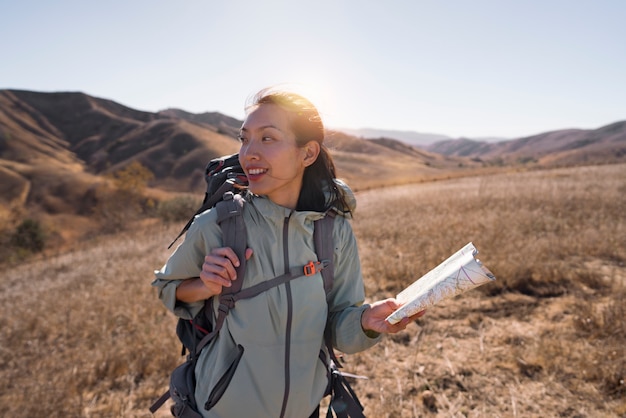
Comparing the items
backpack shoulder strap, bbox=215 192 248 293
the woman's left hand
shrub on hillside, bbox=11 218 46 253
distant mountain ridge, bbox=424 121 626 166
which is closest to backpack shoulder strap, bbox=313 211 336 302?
the woman's left hand

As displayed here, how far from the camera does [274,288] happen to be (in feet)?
4.36

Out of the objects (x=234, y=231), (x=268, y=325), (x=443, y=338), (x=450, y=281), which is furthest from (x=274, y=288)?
(x=443, y=338)

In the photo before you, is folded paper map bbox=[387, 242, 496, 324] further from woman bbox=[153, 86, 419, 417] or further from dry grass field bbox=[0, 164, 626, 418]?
dry grass field bbox=[0, 164, 626, 418]

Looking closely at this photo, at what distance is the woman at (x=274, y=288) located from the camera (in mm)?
1299

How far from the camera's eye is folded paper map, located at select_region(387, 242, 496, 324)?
0.93 m

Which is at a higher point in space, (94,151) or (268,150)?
(268,150)

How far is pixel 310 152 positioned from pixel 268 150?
8.7 inches

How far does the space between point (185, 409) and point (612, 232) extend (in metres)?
6.65

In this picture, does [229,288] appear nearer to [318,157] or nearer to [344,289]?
[344,289]

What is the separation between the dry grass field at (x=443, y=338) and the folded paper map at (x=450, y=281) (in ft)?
6.36

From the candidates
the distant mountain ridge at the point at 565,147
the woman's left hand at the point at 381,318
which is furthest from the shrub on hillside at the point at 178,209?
the distant mountain ridge at the point at 565,147

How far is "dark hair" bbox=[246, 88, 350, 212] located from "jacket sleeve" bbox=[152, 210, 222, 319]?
40 cm

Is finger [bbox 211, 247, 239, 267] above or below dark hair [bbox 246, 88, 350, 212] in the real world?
below

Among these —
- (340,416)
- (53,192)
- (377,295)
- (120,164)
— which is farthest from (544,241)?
(120,164)
